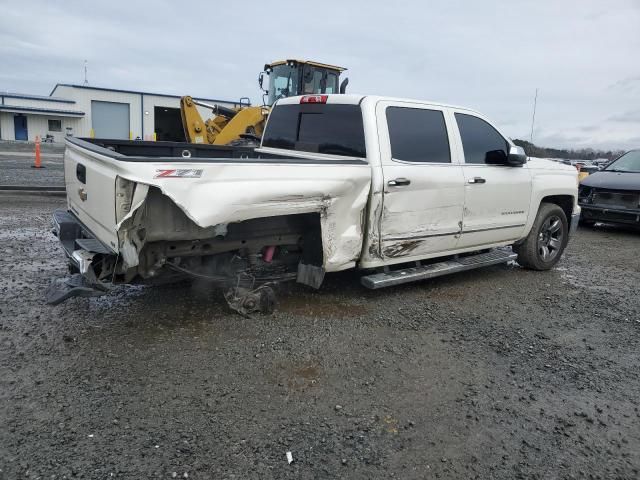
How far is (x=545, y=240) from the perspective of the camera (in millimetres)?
6949

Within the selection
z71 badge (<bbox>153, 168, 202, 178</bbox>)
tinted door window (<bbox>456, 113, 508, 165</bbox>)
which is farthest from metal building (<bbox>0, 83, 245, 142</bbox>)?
z71 badge (<bbox>153, 168, 202, 178</bbox>)

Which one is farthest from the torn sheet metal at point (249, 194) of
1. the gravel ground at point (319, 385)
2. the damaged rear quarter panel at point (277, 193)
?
the gravel ground at point (319, 385)

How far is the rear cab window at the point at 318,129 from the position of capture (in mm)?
4953

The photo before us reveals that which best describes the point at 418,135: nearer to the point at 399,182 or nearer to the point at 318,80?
the point at 399,182

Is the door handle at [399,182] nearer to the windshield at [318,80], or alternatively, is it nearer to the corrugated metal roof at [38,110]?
the windshield at [318,80]

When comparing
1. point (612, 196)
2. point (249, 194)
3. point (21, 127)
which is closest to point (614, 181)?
point (612, 196)

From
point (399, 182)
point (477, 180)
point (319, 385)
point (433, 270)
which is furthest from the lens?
point (477, 180)

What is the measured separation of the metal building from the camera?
4147cm

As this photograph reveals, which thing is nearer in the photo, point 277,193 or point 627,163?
point 277,193

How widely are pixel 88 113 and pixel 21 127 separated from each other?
536 centimetres

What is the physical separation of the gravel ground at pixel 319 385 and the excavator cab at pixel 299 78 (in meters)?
9.24

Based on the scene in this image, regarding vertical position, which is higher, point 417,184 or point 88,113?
point 88,113

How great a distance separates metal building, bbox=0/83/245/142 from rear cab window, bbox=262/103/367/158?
3623 cm

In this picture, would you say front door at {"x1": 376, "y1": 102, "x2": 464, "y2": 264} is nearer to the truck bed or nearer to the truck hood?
the truck bed
